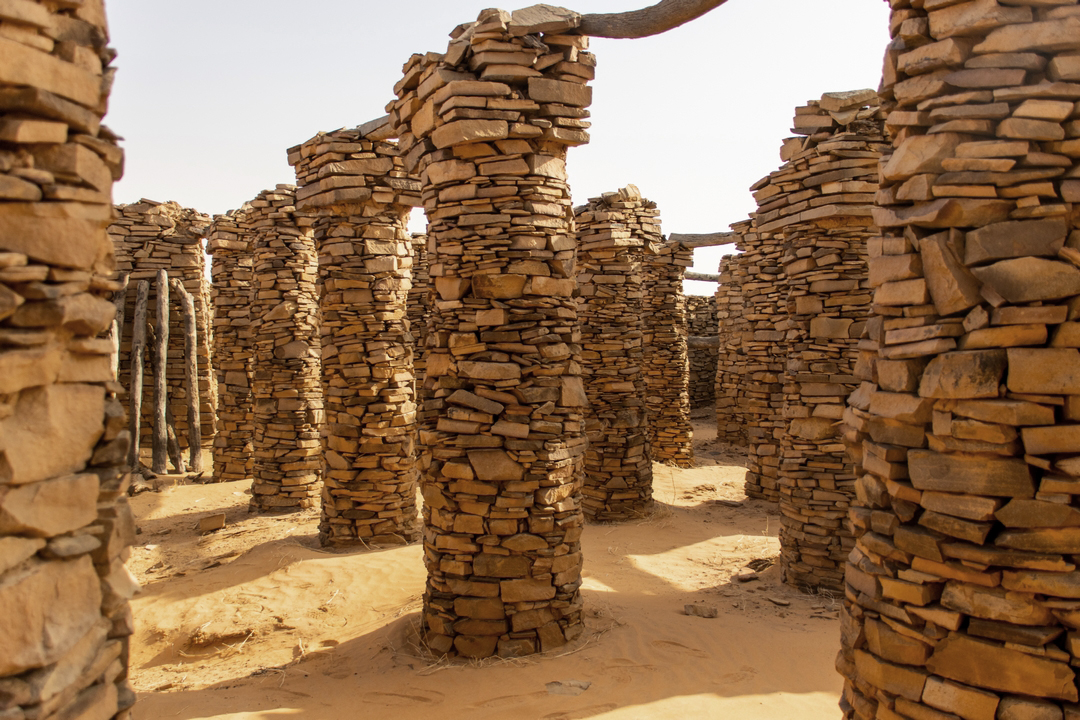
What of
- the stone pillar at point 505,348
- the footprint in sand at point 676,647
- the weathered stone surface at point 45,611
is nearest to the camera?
the weathered stone surface at point 45,611

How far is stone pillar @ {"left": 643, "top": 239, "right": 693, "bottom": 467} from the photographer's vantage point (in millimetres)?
17703

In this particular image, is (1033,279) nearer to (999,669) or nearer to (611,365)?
(999,669)

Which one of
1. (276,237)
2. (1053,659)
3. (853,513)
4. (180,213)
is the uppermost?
(180,213)

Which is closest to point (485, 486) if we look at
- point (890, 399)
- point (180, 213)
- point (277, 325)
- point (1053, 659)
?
point (890, 399)

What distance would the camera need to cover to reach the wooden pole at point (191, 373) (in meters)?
17.3

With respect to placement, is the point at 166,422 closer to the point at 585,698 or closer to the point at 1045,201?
the point at 585,698

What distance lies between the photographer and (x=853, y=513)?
4.23 metres

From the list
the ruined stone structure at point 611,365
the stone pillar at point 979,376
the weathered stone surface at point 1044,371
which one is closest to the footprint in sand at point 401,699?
the stone pillar at point 979,376

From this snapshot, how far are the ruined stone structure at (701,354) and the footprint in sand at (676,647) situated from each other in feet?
71.8

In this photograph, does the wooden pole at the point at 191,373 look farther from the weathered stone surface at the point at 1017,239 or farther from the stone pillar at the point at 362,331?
A: the weathered stone surface at the point at 1017,239

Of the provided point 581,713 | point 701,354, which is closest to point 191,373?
point 581,713

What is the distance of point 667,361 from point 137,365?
1255cm

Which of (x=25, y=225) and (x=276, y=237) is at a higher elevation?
(x=276, y=237)

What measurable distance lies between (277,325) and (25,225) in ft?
36.6
